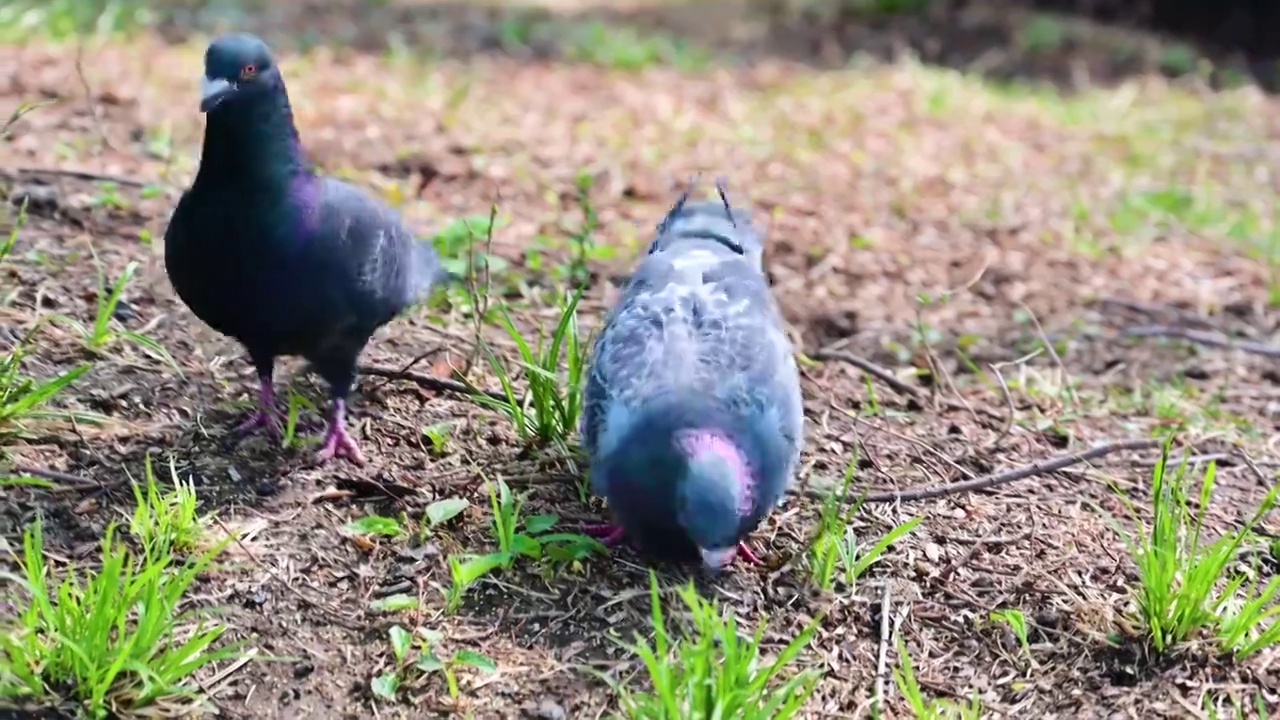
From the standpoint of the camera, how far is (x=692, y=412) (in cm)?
273

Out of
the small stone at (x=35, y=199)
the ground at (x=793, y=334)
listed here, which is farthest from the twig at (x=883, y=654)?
the small stone at (x=35, y=199)

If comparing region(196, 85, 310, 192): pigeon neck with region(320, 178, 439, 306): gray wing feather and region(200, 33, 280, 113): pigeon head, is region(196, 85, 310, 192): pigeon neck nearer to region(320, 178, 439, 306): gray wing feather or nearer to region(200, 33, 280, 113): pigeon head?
region(200, 33, 280, 113): pigeon head

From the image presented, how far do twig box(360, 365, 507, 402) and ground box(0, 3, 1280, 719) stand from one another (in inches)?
1.3

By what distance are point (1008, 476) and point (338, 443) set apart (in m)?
1.87

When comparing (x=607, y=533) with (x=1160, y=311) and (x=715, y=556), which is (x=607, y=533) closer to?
(x=715, y=556)

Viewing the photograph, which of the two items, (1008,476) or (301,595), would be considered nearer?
(301,595)

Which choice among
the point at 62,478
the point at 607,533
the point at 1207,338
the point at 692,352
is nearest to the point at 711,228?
the point at 692,352

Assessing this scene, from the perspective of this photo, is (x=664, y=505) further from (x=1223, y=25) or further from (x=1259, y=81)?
(x=1223, y=25)

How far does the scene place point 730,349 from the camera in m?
3.01

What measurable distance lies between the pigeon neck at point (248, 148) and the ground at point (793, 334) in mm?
728

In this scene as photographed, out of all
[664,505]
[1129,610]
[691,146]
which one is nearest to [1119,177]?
[691,146]

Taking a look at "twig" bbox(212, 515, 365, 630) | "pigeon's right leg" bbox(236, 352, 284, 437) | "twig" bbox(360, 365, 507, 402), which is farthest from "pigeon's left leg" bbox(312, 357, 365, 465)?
"twig" bbox(212, 515, 365, 630)

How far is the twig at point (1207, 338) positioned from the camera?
4863 millimetres

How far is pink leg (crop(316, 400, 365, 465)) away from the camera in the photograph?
3.30 metres
